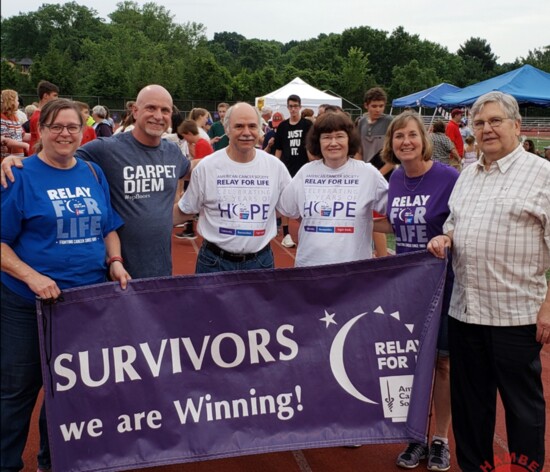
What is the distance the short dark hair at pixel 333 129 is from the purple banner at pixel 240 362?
990 mm

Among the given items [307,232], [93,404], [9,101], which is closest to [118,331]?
[93,404]

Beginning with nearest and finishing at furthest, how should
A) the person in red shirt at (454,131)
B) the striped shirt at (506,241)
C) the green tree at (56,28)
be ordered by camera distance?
the striped shirt at (506,241), the person in red shirt at (454,131), the green tree at (56,28)

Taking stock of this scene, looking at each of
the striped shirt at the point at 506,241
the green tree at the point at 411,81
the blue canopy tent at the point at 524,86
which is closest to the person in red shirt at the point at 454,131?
the blue canopy tent at the point at 524,86

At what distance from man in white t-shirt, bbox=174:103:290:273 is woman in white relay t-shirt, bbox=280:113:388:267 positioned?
228 millimetres

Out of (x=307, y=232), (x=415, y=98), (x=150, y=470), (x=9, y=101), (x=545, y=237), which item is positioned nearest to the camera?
(x=545, y=237)

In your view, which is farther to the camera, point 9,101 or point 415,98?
point 415,98

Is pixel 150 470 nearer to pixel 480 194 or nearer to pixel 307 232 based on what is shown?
pixel 307 232

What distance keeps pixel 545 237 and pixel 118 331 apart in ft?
6.94

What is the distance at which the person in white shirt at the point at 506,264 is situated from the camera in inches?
116

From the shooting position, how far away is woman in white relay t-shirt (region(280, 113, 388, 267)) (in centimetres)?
377

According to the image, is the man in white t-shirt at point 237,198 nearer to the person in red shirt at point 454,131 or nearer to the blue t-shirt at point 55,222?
the blue t-shirt at point 55,222

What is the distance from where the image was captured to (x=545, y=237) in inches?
115

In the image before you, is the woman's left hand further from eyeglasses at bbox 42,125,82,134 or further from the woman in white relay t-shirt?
the woman in white relay t-shirt

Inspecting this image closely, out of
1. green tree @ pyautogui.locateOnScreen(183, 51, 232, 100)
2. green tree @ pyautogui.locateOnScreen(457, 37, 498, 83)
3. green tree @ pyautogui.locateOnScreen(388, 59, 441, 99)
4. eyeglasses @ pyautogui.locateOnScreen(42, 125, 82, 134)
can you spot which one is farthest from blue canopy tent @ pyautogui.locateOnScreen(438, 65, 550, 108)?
green tree @ pyautogui.locateOnScreen(457, 37, 498, 83)
